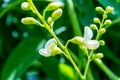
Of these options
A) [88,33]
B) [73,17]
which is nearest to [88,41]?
[88,33]

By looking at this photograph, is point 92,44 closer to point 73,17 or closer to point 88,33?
point 88,33

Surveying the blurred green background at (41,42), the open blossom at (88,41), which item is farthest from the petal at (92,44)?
the blurred green background at (41,42)

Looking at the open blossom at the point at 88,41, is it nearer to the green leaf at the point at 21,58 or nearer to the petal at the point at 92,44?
the petal at the point at 92,44

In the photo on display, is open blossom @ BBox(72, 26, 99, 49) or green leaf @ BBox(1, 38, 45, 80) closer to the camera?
open blossom @ BBox(72, 26, 99, 49)

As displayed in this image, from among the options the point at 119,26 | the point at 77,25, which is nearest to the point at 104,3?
the point at 77,25

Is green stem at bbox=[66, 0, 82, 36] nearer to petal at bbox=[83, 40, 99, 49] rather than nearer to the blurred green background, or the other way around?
the blurred green background

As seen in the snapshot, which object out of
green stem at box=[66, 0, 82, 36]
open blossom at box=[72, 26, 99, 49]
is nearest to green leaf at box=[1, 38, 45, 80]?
green stem at box=[66, 0, 82, 36]

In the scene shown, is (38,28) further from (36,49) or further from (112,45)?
(112,45)

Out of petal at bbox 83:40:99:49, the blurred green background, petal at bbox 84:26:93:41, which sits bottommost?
the blurred green background
